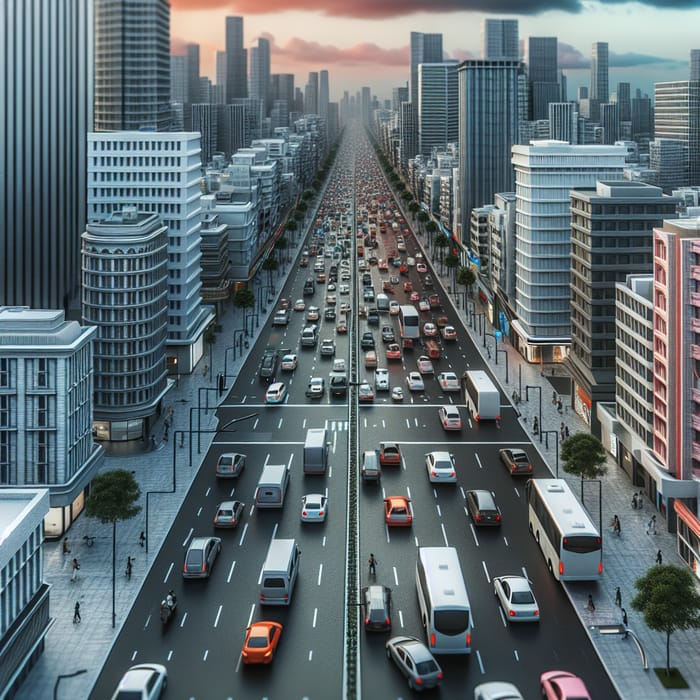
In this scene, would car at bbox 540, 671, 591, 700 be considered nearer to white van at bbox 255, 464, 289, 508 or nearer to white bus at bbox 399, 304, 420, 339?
white van at bbox 255, 464, 289, 508

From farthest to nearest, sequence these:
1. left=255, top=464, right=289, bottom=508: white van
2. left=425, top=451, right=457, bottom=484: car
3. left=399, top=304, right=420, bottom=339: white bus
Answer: left=399, top=304, right=420, bottom=339: white bus, left=425, top=451, right=457, bottom=484: car, left=255, top=464, right=289, bottom=508: white van

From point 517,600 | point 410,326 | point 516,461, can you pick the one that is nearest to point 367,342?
point 410,326

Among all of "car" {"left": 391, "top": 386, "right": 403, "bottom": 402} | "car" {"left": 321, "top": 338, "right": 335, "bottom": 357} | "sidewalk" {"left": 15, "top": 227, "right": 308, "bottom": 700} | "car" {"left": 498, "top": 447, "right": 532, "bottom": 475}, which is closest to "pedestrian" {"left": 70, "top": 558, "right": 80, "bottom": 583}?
"sidewalk" {"left": 15, "top": 227, "right": 308, "bottom": 700}

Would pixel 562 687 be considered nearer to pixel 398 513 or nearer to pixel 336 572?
pixel 336 572

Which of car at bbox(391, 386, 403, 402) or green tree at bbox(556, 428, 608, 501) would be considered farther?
car at bbox(391, 386, 403, 402)

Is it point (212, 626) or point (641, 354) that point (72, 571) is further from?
point (641, 354)

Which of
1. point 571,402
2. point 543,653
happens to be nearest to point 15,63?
point 571,402

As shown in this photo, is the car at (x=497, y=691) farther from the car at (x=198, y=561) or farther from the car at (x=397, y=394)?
the car at (x=397, y=394)

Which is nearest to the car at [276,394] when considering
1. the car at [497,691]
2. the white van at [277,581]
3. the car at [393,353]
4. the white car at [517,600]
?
the car at [393,353]
